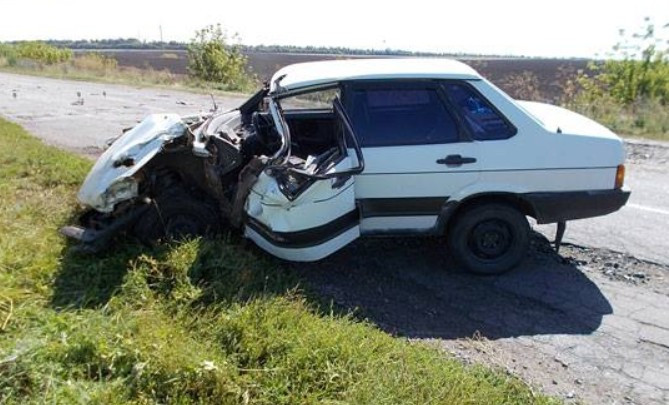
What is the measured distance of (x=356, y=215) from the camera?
4215mm

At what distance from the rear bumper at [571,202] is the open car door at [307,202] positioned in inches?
57.7

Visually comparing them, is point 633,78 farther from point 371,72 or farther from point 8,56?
point 8,56

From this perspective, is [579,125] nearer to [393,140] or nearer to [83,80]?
[393,140]

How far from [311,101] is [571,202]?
2.72 m

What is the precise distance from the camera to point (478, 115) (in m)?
4.24

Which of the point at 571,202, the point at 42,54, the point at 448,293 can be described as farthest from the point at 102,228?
the point at 42,54

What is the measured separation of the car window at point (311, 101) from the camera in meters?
4.45

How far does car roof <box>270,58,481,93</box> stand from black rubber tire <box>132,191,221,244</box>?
1161 mm

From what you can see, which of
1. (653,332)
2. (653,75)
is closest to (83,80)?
(653,75)

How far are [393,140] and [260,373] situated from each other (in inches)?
83.9

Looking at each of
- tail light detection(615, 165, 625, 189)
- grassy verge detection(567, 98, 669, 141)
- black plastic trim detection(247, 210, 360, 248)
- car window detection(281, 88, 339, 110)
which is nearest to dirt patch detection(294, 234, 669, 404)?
black plastic trim detection(247, 210, 360, 248)

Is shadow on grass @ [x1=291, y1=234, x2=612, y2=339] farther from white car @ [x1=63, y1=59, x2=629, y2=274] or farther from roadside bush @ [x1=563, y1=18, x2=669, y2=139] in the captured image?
roadside bush @ [x1=563, y1=18, x2=669, y2=139]

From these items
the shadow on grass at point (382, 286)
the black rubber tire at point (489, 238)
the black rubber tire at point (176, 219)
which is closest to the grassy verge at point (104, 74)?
the black rubber tire at point (176, 219)

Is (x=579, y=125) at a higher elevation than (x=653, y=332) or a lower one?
higher
